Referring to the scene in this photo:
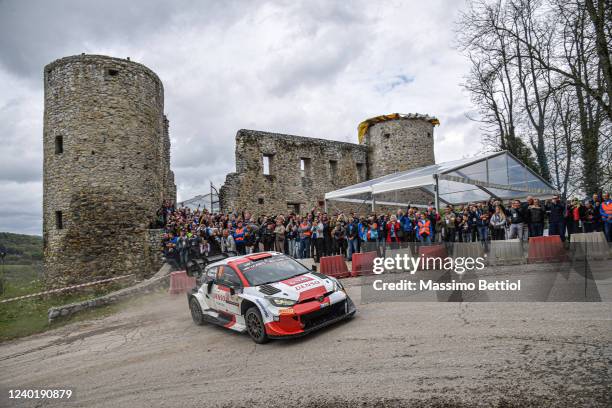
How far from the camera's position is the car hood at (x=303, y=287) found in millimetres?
7895

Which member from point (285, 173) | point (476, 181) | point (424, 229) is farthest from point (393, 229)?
point (285, 173)

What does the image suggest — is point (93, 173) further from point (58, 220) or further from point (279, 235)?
point (279, 235)

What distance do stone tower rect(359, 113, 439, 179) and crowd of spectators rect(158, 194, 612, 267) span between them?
1453cm

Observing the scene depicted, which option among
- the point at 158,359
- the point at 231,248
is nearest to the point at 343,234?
the point at 231,248

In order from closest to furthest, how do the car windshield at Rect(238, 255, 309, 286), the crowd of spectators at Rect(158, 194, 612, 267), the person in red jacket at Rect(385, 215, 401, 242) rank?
1. the car windshield at Rect(238, 255, 309, 286)
2. the crowd of spectators at Rect(158, 194, 612, 267)
3. the person in red jacket at Rect(385, 215, 401, 242)

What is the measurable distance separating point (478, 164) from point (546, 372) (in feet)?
44.7

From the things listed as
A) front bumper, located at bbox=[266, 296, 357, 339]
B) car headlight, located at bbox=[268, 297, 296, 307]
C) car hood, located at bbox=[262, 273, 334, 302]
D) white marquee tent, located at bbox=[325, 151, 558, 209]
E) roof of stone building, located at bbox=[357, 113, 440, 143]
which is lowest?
front bumper, located at bbox=[266, 296, 357, 339]

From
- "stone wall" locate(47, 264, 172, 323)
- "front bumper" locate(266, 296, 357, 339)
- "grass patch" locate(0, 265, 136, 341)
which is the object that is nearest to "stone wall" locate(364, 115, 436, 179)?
"stone wall" locate(47, 264, 172, 323)

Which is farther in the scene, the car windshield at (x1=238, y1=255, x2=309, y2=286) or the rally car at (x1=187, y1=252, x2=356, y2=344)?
the car windshield at (x1=238, y1=255, x2=309, y2=286)

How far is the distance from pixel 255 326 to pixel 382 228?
8276mm

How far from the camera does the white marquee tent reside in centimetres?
1653

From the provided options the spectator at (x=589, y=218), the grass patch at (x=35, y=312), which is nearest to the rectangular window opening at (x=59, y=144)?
the grass patch at (x=35, y=312)

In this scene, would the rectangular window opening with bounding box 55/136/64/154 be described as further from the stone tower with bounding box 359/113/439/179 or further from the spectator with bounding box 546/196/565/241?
the spectator with bounding box 546/196/565/241

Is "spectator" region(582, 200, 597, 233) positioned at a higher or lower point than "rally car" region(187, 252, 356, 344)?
higher
